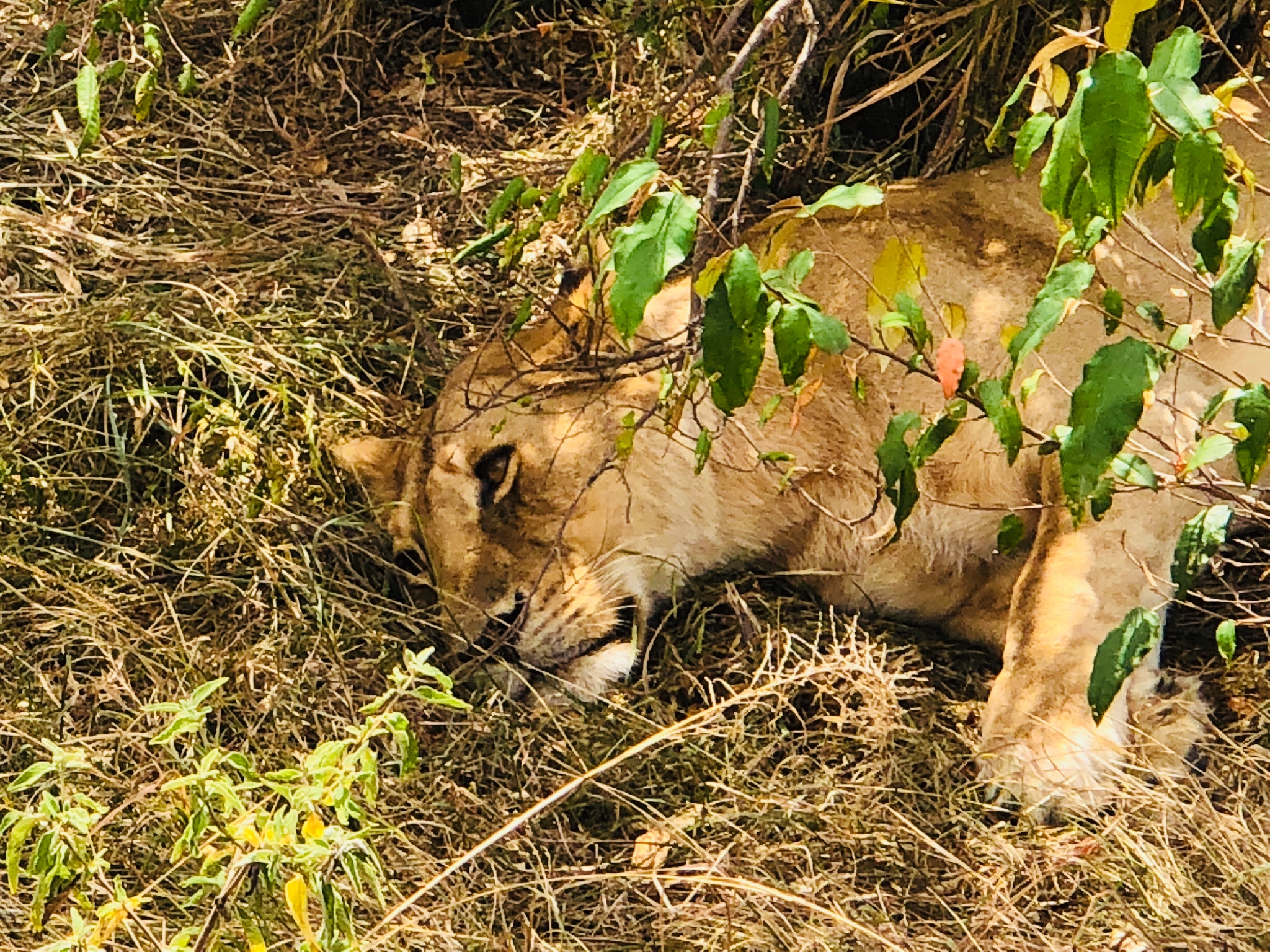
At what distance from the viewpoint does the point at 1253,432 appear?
1.61m

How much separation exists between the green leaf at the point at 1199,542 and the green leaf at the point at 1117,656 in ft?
0.37

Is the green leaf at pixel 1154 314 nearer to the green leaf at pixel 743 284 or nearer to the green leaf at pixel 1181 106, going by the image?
the green leaf at pixel 1181 106

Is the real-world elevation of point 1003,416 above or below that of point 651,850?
above

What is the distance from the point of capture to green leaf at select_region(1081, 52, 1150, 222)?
1258 mm

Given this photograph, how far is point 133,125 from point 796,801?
2.95m

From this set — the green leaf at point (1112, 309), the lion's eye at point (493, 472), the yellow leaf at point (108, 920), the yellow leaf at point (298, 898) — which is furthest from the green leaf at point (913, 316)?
the yellow leaf at point (108, 920)

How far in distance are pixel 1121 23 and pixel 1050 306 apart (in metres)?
0.32

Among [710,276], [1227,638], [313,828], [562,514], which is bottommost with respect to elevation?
[562,514]

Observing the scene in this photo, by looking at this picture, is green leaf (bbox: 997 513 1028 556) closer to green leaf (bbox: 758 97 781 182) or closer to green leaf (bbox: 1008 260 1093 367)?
green leaf (bbox: 1008 260 1093 367)

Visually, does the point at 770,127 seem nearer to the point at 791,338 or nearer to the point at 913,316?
the point at 913,316

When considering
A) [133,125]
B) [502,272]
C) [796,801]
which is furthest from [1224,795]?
[133,125]

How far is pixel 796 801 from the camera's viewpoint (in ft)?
7.59

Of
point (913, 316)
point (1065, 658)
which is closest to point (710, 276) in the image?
point (913, 316)

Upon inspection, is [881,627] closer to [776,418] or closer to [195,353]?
[776,418]
